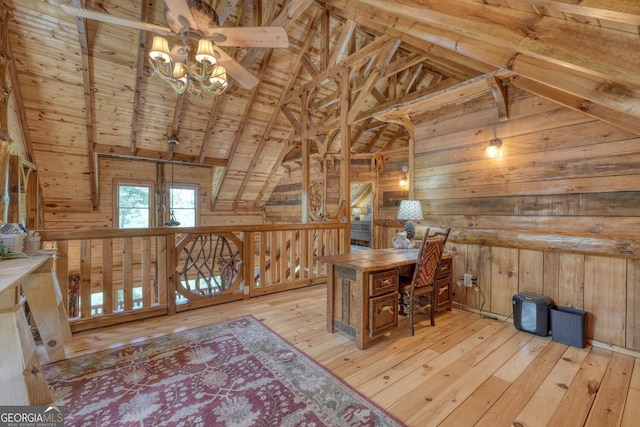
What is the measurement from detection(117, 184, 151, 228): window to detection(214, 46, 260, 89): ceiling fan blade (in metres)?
4.58

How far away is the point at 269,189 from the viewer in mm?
8109

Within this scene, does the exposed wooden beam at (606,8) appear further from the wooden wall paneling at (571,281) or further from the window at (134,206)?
the window at (134,206)

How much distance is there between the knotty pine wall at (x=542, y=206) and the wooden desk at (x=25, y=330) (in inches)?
149

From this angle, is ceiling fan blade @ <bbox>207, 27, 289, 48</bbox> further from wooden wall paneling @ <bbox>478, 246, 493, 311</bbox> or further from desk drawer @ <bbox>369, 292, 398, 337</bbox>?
wooden wall paneling @ <bbox>478, 246, 493, 311</bbox>

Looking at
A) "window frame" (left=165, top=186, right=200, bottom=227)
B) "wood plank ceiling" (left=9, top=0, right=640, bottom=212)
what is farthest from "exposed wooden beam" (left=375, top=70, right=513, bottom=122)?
"window frame" (left=165, top=186, right=200, bottom=227)

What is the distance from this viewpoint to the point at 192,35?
2352 mm

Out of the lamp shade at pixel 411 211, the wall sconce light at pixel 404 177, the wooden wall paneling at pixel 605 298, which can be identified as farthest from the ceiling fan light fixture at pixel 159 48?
the wall sconce light at pixel 404 177

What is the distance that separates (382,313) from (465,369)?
72 centimetres

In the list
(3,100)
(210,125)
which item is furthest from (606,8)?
(210,125)

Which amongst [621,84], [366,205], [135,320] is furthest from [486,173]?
[366,205]

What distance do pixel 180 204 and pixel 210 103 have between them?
113 inches

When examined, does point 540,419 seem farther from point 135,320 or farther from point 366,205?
point 366,205

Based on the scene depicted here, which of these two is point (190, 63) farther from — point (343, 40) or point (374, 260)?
point (343, 40)

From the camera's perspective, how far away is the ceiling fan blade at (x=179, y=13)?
2061mm
